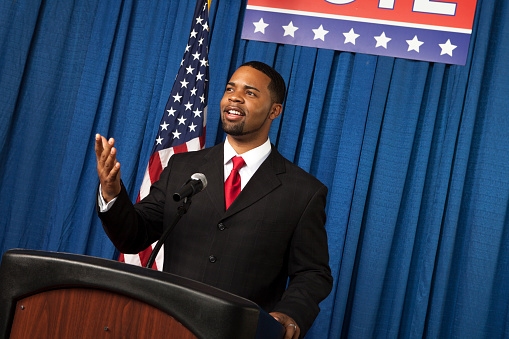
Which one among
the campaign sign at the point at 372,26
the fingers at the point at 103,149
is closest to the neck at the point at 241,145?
the fingers at the point at 103,149

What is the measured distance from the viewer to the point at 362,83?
3143mm

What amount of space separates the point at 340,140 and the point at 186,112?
0.96 meters

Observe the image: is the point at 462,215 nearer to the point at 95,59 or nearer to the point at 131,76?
the point at 131,76

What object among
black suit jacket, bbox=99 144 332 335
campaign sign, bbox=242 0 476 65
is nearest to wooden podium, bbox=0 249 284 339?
black suit jacket, bbox=99 144 332 335

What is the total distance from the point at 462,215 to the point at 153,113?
208 centimetres

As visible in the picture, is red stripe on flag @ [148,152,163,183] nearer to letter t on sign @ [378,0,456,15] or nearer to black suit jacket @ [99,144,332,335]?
black suit jacket @ [99,144,332,335]

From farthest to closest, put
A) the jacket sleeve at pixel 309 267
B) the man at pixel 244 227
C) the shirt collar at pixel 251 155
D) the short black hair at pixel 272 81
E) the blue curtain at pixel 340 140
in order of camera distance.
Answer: the blue curtain at pixel 340 140
the short black hair at pixel 272 81
the shirt collar at pixel 251 155
the man at pixel 244 227
the jacket sleeve at pixel 309 267

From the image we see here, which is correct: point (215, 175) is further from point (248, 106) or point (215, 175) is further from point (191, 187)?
point (191, 187)

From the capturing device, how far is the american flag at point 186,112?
3.04 meters

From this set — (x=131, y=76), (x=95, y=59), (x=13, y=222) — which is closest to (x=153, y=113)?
(x=131, y=76)

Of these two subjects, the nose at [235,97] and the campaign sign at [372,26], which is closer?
the nose at [235,97]

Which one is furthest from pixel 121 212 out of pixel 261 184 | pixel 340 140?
pixel 340 140

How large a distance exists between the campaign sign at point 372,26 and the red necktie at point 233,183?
1608 millimetres

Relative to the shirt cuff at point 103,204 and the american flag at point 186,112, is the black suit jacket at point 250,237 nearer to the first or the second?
the shirt cuff at point 103,204
